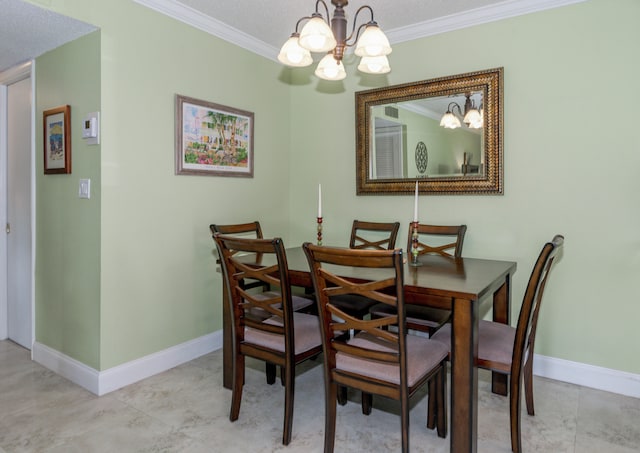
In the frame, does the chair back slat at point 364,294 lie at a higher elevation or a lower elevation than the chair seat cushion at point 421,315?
higher

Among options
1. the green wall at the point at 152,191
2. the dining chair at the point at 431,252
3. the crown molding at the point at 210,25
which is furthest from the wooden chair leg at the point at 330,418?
the crown molding at the point at 210,25

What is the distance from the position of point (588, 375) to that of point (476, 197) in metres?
1.28

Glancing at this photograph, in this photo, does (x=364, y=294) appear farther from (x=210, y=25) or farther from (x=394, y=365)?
(x=210, y=25)

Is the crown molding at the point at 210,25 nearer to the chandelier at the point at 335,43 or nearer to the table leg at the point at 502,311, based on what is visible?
the chandelier at the point at 335,43

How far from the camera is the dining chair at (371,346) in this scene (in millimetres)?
1467

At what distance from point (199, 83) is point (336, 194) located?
1381 millimetres

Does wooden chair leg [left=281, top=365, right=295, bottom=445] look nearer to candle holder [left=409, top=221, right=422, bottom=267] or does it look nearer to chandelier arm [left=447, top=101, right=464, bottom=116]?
candle holder [left=409, top=221, right=422, bottom=267]

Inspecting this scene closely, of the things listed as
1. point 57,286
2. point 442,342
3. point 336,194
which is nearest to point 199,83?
point 336,194

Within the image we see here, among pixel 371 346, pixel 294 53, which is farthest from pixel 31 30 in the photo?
pixel 371 346

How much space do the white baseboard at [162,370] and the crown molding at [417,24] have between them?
2.22 m

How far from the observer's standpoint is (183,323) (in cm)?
286

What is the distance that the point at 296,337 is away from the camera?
6.43 ft

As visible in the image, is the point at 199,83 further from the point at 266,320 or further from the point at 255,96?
the point at 266,320

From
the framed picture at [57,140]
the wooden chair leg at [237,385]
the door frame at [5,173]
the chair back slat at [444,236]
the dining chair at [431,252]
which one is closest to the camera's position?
the wooden chair leg at [237,385]
